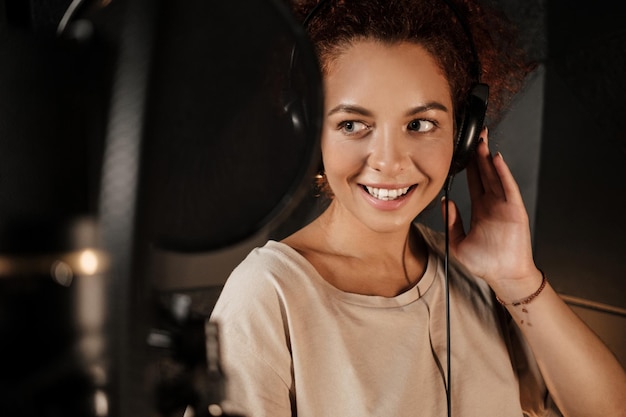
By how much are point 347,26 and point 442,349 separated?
502 mm

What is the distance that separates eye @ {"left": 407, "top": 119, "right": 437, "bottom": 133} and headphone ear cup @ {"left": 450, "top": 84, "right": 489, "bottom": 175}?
0.05 metres

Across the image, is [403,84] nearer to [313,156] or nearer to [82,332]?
[313,156]

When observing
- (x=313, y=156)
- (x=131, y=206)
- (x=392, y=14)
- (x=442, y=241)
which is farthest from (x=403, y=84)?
(x=131, y=206)

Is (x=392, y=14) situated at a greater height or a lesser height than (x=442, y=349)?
greater

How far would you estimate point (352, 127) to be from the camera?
0.87 m

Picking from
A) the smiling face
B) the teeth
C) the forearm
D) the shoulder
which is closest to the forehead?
the smiling face

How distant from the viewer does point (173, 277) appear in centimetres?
45

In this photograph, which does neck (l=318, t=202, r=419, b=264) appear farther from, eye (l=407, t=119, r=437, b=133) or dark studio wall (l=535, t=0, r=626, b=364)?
dark studio wall (l=535, t=0, r=626, b=364)

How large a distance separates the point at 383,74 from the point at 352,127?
0.27 ft

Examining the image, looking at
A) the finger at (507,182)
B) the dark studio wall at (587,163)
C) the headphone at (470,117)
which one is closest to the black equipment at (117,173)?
the headphone at (470,117)

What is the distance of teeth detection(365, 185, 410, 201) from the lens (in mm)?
879

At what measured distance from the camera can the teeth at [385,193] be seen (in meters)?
0.88

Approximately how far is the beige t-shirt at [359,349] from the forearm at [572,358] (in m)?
0.05

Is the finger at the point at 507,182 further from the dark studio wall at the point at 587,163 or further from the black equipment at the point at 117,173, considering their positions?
the black equipment at the point at 117,173
